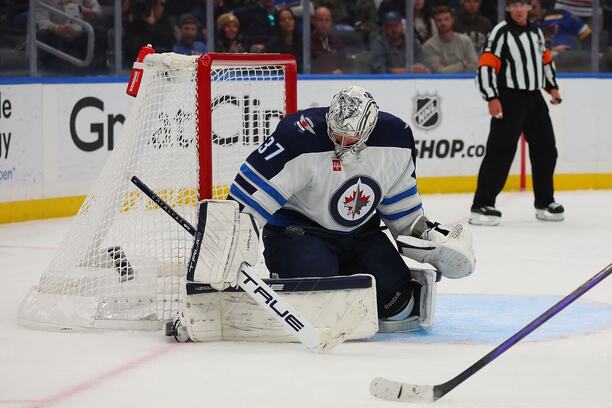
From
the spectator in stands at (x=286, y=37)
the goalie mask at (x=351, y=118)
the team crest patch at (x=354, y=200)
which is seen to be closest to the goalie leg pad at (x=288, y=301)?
the team crest patch at (x=354, y=200)

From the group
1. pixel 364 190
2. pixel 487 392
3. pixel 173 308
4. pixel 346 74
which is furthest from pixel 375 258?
pixel 346 74

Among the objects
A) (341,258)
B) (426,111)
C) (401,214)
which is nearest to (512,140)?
(426,111)

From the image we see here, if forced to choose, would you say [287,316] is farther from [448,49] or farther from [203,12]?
[448,49]

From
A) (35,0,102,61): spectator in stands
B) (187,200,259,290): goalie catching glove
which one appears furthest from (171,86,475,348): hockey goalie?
(35,0,102,61): spectator in stands

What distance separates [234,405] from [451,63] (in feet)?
18.7

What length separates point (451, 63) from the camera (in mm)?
8398

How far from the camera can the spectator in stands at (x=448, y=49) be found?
837cm

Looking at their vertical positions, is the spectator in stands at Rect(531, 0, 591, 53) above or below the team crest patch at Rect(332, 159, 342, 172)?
above

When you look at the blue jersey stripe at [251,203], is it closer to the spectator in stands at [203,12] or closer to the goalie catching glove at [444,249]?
the goalie catching glove at [444,249]

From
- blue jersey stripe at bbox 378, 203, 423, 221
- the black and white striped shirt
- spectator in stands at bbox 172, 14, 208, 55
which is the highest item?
spectator in stands at bbox 172, 14, 208, 55

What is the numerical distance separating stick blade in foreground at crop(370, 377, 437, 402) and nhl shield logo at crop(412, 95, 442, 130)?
5.20 meters

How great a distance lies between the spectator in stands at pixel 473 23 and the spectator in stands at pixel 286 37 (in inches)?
44.4

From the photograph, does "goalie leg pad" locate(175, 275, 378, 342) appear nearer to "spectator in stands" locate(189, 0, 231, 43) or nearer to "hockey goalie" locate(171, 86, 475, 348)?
"hockey goalie" locate(171, 86, 475, 348)

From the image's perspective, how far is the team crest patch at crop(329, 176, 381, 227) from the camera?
3795mm
